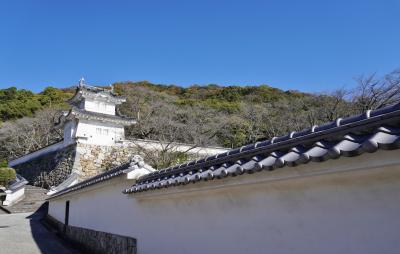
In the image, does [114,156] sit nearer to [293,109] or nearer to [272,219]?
[293,109]

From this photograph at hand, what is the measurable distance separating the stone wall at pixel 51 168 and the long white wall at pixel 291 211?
75.3ft

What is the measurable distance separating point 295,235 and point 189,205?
200 cm

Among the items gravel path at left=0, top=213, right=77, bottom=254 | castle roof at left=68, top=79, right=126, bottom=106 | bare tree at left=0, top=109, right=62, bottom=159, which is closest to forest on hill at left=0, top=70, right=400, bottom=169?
bare tree at left=0, top=109, right=62, bottom=159

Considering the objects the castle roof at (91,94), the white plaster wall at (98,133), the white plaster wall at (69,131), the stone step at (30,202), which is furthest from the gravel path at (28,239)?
the castle roof at (91,94)

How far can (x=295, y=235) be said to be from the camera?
10.6 ft

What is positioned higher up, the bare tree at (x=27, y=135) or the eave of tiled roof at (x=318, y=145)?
the bare tree at (x=27, y=135)

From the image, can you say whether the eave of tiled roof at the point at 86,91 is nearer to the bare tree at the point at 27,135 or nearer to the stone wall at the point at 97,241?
the bare tree at the point at 27,135

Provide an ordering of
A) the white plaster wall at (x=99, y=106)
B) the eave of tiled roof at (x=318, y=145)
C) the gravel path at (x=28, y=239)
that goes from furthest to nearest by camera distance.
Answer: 1. the white plaster wall at (x=99, y=106)
2. the gravel path at (x=28, y=239)
3. the eave of tiled roof at (x=318, y=145)

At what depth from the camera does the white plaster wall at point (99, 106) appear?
30172 mm

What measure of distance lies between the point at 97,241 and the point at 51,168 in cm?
2105

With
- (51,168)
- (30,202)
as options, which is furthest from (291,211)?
(51,168)

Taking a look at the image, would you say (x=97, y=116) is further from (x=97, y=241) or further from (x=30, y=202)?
(x=97, y=241)

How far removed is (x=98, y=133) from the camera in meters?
28.4

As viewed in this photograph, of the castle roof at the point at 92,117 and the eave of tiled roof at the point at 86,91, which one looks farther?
the eave of tiled roof at the point at 86,91
